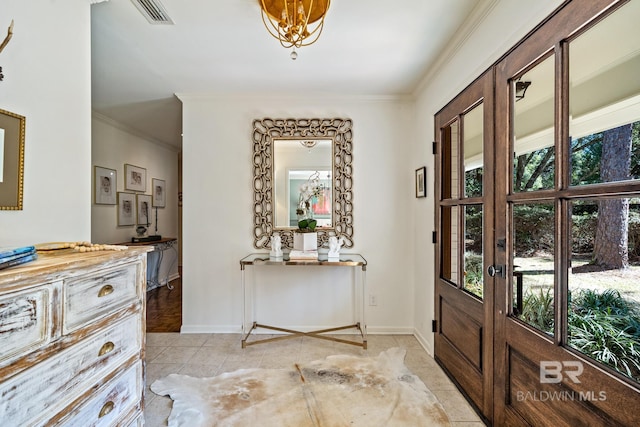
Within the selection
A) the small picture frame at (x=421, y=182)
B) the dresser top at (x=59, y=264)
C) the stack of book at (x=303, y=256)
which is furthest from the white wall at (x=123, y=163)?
the small picture frame at (x=421, y=182)

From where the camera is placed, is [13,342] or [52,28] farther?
[52,28]

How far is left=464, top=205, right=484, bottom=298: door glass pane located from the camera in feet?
5.89

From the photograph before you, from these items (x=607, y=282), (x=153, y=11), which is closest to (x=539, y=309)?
(x=607, y=282)

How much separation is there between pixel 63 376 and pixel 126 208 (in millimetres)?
3796

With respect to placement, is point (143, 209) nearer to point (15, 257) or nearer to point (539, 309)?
point (15, 257)

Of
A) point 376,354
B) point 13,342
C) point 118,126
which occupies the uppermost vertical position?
point 118,126

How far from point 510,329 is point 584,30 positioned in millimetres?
1346

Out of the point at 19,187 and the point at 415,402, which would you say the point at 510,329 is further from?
the point at 19,187

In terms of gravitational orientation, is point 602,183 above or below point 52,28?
below

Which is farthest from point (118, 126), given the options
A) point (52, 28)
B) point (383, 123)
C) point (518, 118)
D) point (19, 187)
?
point (518, 118)

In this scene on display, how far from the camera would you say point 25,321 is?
0.84m

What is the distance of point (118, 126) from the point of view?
3.98m

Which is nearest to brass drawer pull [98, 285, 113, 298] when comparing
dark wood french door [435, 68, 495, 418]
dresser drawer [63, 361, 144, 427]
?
dresser drawer [63, 361, 144, 427]

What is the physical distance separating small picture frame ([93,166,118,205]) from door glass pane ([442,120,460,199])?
4012 mm
